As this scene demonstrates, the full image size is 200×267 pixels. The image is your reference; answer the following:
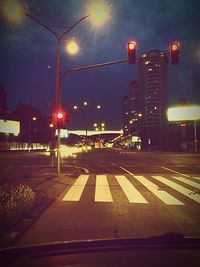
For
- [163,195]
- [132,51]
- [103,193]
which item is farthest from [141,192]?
[132,51]

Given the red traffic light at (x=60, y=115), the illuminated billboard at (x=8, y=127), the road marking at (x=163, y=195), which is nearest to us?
the road marking at (x=163, y=195)

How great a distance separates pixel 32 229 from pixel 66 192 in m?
6.04

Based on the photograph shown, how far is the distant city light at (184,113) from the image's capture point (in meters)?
90.3

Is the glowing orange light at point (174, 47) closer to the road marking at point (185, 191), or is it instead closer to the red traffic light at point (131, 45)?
the red traffic light at point (131, 45)

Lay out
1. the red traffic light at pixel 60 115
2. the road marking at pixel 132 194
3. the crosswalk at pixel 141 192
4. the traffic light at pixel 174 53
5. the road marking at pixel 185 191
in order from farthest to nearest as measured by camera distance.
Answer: the red traffic light at pixel 60 115 → the traffic light at pixel 174 53 → the road marking at pixel 185 191 → the crosswalk at pixel 141 192 → the road marking at pixel 132 194

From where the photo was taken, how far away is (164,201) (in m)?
11.4

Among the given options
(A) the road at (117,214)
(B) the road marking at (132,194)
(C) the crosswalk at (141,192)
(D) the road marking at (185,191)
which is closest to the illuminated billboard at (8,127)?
(C) the crosswalk at (141,192)

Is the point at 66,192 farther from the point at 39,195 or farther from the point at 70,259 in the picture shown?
the point at 70,259

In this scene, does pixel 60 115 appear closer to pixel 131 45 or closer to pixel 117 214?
pixel 131 45

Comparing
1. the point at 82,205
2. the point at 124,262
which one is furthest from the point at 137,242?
the point at 82,205

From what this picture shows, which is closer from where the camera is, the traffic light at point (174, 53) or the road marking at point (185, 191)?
the road marking at point (185, 191)

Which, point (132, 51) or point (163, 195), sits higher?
point (132, 51)

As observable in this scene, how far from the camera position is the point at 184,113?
304 ft

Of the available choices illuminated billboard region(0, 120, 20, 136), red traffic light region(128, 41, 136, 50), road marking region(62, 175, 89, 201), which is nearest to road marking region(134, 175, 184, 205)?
road marking region(62, 175, 89, 201)
